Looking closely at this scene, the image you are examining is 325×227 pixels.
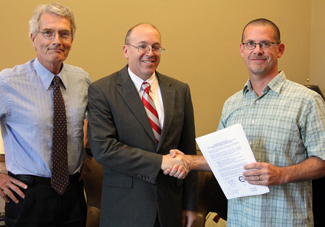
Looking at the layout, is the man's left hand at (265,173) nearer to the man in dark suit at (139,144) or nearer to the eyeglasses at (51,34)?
the man in dark suit at (139,144)

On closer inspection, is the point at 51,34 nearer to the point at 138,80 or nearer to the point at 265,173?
the point at 138,80

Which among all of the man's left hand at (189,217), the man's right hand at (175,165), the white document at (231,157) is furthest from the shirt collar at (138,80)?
the man's left hand at (189,217)

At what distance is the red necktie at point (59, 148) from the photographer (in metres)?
1.87

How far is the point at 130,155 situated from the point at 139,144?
11 cm

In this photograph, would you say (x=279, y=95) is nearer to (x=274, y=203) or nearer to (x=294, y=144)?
(x=294, y=144)

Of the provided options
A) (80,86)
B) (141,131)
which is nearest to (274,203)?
(141,131)

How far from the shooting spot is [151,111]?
1.97m

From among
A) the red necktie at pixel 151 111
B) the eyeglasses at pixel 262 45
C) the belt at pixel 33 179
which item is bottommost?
the belt at pixel 33 179

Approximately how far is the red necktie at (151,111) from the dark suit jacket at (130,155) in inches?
2.3

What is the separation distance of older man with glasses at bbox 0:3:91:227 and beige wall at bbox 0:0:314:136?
1166 millimetres

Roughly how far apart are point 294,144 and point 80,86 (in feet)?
4.39

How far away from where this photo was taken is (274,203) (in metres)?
1.61

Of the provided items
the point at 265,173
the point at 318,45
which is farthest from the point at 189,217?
the point at 318,45

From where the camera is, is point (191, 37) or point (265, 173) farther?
point (191, 37)
